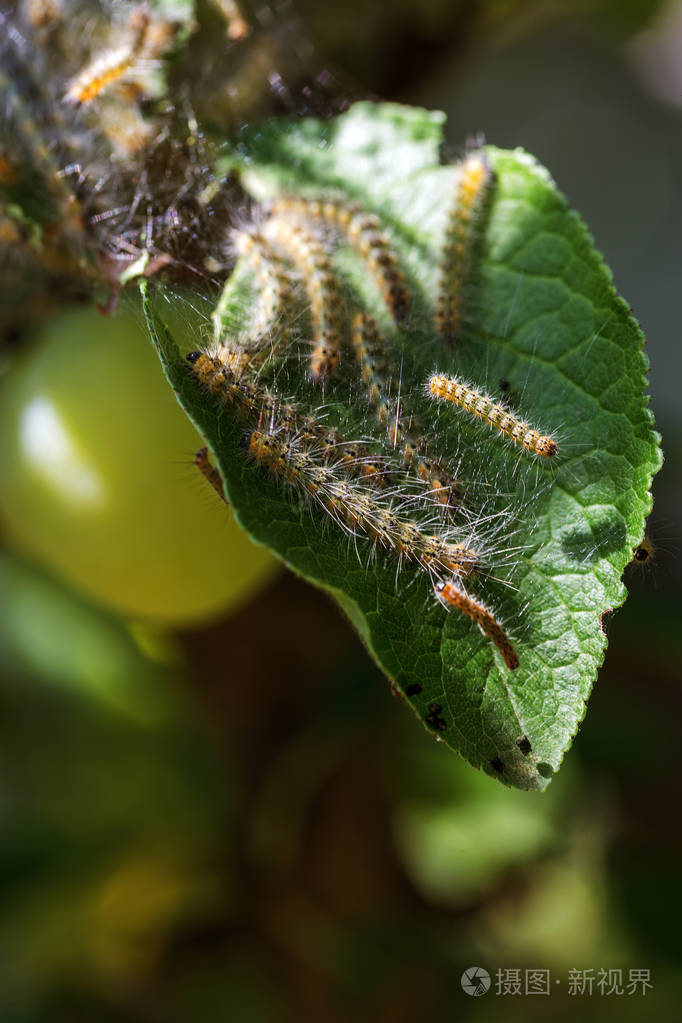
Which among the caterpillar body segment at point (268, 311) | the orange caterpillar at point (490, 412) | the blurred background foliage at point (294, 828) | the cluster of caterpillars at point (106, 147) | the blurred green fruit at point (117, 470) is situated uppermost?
the cluster of caterpillars at point (106, 147)

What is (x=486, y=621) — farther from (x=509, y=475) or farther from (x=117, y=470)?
(x=117, y=470)

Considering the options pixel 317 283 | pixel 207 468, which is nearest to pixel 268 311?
pixel 317 283

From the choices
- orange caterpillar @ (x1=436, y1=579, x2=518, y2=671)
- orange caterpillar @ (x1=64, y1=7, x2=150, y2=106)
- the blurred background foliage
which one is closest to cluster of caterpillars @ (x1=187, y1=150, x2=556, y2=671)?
orange caterpillar @ (x1=436, y1=579, x2=518, y2=671)

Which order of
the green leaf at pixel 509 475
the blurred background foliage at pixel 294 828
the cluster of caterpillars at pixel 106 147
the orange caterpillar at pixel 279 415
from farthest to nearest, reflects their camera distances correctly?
the blurred background foliage at pixel 294 828 < the cluster of caterpillars at pixel 106 147 < the orange caterpillar at pixel 279 415 < the green leaf at pixel 509 475

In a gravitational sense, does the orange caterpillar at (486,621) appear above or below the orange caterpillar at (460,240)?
below

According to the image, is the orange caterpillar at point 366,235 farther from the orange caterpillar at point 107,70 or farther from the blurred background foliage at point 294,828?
the blurred background foliage at point 294,828

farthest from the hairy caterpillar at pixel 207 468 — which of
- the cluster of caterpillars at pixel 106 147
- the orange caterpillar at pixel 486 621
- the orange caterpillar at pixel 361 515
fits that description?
the orange caterpillar at pixel 486 621

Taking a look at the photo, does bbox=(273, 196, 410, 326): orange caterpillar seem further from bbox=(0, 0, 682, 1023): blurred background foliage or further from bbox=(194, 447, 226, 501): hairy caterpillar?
bbox=(0, 0, 682, 1023): blurred background foliage
